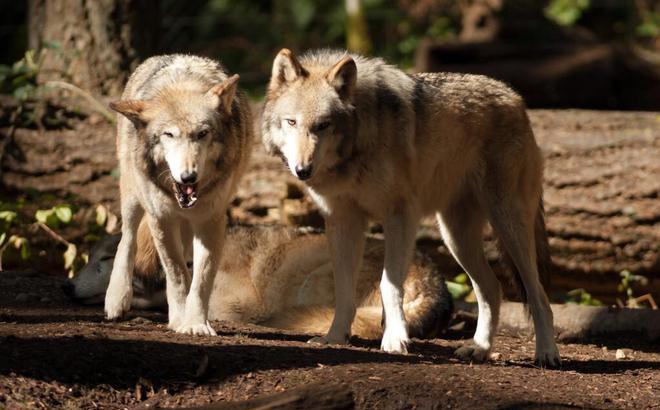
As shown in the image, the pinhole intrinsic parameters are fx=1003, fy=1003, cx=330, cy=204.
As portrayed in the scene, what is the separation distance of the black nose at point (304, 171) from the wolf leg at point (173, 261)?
925 mm

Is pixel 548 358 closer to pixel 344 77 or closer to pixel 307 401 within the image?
pixel 344 77

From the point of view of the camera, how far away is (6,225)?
848 centimetres

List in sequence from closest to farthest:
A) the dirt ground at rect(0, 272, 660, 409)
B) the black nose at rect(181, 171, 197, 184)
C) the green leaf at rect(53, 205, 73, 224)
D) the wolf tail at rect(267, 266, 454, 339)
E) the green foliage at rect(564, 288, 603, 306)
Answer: the dirt ground at rect(0, 272, 660, 409) < the black nose at rect(181, 171, 197, 184) < the wolf tail at rect(267, 266, 454, 339) < the green leaf at rect(53, 205, 73, 224) < the green foliage at rect(564, 288, 603, 306)

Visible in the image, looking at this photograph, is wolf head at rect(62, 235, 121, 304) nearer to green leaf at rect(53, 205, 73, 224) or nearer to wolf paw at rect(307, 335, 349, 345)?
green leaf at rect(53, 205, 73, 224)

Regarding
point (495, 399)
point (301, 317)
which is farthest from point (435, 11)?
point (495, 399)

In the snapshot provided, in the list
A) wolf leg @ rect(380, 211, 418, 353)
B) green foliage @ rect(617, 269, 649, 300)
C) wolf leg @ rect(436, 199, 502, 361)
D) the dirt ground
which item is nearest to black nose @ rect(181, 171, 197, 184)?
the dirt ground

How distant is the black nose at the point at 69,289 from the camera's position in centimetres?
702

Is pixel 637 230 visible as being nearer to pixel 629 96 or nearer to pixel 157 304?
pixel 157 304

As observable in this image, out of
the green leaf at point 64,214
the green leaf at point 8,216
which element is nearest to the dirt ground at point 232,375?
the green leaf at point 64,214

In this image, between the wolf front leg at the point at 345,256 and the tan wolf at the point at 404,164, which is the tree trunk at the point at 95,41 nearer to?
the tan wolf at the point at 404,164

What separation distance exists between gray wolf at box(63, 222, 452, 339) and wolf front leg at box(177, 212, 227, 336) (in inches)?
40.1

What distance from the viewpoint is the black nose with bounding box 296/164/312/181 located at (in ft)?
18.1

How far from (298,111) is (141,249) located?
1.90m

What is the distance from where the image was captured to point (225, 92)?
5.81 m
